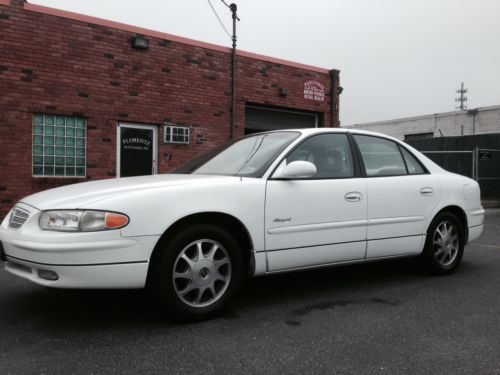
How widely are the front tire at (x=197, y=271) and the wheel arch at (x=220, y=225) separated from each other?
0.10 feet

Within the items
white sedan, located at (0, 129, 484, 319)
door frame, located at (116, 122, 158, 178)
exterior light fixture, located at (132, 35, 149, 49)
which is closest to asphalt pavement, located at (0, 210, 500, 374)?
white sedan, located at (0, 129, 484, 319)

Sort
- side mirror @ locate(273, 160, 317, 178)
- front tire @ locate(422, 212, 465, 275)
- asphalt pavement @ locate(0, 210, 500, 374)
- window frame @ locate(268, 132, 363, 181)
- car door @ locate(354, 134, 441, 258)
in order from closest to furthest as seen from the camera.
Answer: asphalt pavement @ locate(0, 210, 500, 374)
side mirror @ locate(273, 160, 317, 178)
window frame @ locate(268, 132, 363, 181)
car door @ locate(354, 134, 441, 258)
front tire @ locate(422, 212, 465, 275)

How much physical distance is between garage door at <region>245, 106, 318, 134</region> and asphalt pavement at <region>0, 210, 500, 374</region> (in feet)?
23.6

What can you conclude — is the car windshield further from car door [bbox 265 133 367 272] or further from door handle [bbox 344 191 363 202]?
door handle [bbox 344 191 363 202]

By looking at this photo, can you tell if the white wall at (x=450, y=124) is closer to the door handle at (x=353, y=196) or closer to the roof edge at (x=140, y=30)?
the roof edge at (x=140, y=30)

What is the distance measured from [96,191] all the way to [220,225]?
914 millimetres

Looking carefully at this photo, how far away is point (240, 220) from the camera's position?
3518 millimetres

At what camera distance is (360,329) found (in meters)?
3.31

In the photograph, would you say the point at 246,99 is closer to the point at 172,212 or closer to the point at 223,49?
the point at 223,49

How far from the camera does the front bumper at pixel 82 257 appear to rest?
2965 millimetres

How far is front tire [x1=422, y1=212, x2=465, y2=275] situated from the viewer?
4.76 m

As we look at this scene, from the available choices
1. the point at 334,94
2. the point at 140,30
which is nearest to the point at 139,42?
the point at 140,30

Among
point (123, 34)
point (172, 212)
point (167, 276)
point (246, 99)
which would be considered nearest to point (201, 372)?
point (167, 276)

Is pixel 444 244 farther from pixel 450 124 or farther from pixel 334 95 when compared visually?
pixel 450 124
